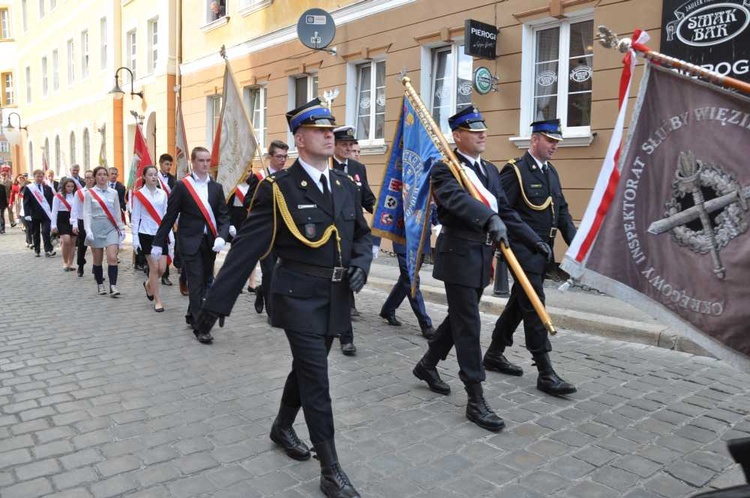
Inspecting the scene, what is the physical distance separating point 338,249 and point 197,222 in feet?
12.8

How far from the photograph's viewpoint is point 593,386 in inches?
203

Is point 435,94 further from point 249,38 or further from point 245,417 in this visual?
point 245,417

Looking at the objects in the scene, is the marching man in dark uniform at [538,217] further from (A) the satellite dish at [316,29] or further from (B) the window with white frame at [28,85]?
(B) the window with white frame at [28,85]

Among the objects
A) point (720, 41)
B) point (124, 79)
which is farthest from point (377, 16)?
point (124, 79)

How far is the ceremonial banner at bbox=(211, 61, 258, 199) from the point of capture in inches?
353

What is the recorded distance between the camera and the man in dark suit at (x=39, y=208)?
14625mm

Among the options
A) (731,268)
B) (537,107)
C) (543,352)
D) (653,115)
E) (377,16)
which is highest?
(377,16)

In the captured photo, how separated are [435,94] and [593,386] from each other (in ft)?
27.6

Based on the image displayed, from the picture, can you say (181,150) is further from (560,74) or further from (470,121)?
(470,121)

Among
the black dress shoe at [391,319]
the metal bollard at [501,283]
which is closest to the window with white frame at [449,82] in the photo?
the metal bollard at [501,283]

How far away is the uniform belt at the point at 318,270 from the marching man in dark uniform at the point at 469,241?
1084 millimetres

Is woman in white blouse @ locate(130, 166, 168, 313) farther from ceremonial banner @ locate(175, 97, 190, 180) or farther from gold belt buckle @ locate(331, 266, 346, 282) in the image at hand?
gold belt buckle @ locate(331, 266, 346, 282)

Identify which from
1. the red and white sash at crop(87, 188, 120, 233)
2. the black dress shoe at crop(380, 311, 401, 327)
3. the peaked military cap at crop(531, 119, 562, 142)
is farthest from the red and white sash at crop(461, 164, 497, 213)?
the red and white sash at crop(87, 188, 120, 233)

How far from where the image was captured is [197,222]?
7.02 metres
